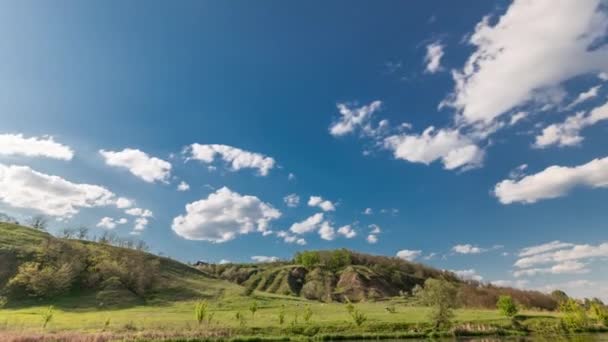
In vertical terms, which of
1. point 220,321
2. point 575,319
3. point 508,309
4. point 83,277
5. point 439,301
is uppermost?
point 83,277

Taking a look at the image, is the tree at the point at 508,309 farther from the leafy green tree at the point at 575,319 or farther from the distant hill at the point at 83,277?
the distant hill at the point at 83,277

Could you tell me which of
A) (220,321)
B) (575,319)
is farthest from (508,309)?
(220,321)

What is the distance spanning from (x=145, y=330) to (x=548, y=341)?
173 feet

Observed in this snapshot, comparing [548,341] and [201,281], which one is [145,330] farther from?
[201,281]

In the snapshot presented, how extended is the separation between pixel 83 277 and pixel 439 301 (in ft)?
317

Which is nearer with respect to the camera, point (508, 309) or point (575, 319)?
point (575, 319)

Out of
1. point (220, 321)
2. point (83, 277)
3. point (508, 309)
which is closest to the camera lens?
point (220, 321)

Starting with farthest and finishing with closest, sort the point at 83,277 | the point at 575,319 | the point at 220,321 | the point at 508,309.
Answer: the point at 83,277
the point at 508,309
the point at 220,321
the point at 575,319

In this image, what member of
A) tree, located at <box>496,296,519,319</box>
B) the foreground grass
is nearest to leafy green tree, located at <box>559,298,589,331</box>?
the foreground grass

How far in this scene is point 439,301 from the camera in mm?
66375

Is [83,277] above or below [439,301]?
above

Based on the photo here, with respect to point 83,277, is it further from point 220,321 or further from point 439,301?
point 439,301

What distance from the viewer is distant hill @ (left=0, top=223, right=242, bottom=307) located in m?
98.5

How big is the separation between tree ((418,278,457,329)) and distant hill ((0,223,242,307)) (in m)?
64.8
